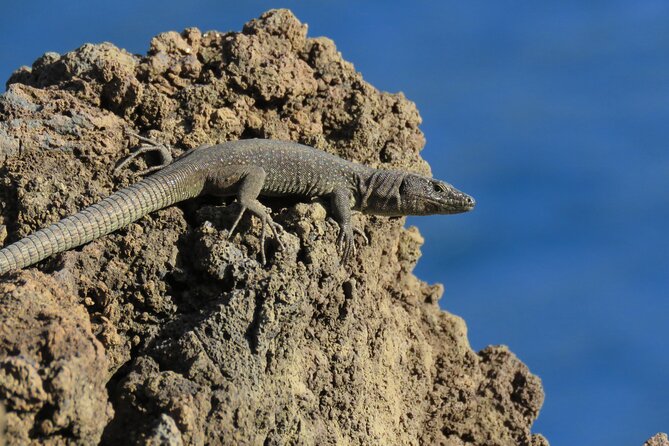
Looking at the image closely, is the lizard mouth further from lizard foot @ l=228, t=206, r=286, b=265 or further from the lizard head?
lizard foot @ l=228, t=206, r=286, b=265

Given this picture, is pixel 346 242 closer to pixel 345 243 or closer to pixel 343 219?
pixel 345 243

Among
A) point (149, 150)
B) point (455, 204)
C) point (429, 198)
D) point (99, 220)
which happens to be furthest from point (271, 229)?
point (455, 204)

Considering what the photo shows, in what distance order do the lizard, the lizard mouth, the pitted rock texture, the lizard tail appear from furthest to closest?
1. the lizard mouth
2. the pitted rock texture
3. the lizard
4. the lizard tail

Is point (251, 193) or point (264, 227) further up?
point (251, 193)

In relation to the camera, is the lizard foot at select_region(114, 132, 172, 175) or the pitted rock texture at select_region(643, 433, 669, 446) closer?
the lizard foot at select_region(114, 132, 172, 175)

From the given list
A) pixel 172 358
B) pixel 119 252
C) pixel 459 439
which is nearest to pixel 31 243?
pixel 119 252

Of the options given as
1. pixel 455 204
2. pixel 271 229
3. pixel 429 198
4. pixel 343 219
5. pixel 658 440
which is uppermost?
pixel 455 204

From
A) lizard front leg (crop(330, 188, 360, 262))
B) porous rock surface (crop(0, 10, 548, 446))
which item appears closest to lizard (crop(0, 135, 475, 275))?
lizard front leg (crop(330, 188, 360, 262))

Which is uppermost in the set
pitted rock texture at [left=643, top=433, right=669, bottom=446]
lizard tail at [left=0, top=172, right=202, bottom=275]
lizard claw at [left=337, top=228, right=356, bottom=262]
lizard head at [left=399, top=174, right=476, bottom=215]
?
lizard head at [left=399, top=174, right=476, bottom=215]
